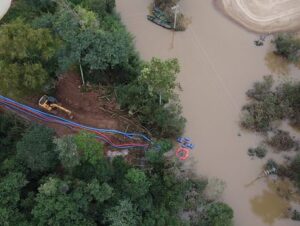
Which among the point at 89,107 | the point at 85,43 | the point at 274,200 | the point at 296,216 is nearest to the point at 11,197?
the point at 89,107

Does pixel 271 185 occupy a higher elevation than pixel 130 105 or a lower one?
lower

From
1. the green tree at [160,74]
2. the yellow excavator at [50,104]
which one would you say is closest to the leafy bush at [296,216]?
the green tree at [160,74]

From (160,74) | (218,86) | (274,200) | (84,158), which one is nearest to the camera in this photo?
(84,158)

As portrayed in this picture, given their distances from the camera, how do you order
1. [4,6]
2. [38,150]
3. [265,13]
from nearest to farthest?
[38,150] < [4,6] < [265,13]

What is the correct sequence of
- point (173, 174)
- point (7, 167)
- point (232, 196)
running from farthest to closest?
point (232, 196) < point (173, 174) < point (7, 167)

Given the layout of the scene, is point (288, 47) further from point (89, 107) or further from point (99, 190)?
point (99, 190)

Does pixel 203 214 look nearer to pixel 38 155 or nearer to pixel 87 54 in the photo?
pixel 38 155

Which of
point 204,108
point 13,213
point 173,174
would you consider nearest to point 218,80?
point 204,108

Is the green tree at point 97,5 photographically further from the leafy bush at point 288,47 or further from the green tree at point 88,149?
the leafy bush at point 288,47
